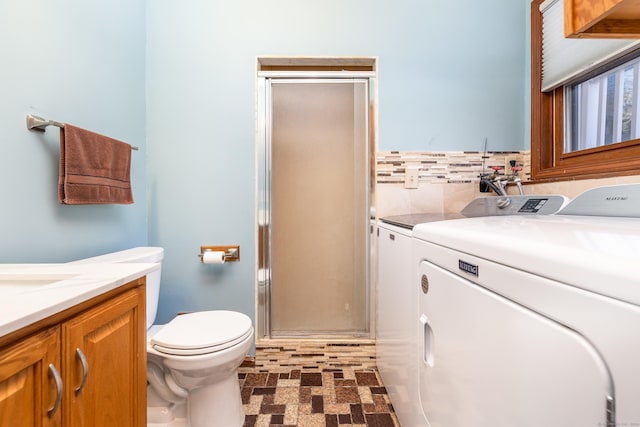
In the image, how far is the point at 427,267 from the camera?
2.78ft

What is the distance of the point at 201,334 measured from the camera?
119 centimetres

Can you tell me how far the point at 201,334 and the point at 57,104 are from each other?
44.9 inches

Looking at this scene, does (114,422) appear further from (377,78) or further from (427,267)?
(377,78)

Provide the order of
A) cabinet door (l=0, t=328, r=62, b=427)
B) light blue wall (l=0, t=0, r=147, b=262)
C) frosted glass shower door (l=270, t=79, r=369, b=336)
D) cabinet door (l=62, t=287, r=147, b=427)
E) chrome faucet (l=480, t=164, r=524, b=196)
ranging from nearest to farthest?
cabinet door (l=0, t=328, r=62, b=427), cabinet door (l=62, t=287, r=147, b=427), light blue wall (l=0, t=0, r=147, b=262), chrome faucet (l=480, t=164, r=524, b=196), frosted glass shower door (l=270, t=79, r=369, b=336)

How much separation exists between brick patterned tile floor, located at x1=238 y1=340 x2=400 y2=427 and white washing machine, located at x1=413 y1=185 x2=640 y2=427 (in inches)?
27.3

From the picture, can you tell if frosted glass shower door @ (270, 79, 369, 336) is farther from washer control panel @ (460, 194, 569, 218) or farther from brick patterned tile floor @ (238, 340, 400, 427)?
washer control panel @ (460, 194, 569, 218)

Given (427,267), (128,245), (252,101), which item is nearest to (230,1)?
(252,101)

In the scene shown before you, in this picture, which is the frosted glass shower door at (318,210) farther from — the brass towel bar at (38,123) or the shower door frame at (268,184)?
the brass towel bar at (38,123)

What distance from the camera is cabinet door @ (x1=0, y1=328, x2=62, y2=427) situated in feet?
1.56

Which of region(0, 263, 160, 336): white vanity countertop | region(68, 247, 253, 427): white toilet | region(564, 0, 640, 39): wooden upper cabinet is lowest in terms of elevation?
region(68, 247, 253, 427): white toilet

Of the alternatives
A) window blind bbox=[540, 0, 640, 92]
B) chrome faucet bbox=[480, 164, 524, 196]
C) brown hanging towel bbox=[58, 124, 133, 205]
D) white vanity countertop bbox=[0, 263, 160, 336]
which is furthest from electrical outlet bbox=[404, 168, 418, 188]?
brown hanging towel bbox=[58, 124, 133, 205]

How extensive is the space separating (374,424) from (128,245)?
1.58 metres

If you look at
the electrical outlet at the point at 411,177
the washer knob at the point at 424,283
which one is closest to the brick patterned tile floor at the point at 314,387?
the washer knob at the point at 424,283

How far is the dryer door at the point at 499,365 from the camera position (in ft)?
1.25
